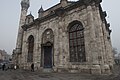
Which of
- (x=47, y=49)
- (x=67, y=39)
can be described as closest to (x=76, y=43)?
(x=67, y=39)

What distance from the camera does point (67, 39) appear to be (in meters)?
15.4

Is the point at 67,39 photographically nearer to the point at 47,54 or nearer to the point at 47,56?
the point at 47,54

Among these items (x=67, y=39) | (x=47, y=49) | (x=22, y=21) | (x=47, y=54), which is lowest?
(x=47, y=54)

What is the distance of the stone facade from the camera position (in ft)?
40.5

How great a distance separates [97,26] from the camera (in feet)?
42.4

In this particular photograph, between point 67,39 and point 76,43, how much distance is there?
1447mm

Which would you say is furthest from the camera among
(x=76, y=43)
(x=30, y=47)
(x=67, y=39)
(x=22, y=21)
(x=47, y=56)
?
(x=22, y=21)

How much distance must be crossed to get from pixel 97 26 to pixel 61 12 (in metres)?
5.76

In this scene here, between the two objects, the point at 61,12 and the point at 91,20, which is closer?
the point at 91,20

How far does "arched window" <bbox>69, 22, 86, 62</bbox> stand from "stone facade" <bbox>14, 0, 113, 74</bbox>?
41 cm

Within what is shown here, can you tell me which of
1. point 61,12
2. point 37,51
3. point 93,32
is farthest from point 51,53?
point 93,32

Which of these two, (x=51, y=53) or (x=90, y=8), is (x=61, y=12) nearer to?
(x=90, y=8)

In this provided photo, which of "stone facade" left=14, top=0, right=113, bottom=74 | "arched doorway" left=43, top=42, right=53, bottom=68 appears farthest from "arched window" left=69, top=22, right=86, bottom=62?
"arched doorway" left=43, top=42, right=53, bottom=68

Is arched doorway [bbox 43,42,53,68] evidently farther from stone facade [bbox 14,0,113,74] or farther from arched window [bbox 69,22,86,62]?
arched window [bbox 69,22,86,62]
